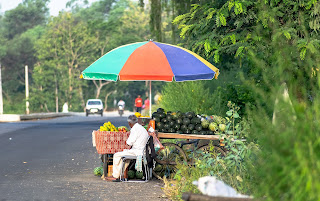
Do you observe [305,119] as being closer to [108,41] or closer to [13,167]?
[13,167]

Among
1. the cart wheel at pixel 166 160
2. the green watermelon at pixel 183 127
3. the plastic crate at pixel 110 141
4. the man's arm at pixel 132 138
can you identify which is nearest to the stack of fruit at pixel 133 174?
the cart wheel at pixel 166 160

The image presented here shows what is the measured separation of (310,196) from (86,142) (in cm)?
1896

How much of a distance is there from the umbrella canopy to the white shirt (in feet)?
4.21

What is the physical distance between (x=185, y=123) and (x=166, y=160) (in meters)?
0.86

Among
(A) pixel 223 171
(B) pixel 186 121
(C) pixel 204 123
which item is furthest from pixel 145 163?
(A) pixel 223 171

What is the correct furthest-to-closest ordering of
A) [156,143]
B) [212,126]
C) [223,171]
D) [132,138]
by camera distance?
[212,126], [156,143], [132,138], [223,171]

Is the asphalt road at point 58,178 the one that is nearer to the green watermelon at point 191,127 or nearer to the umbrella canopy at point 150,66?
the green watermelon at point 191,127

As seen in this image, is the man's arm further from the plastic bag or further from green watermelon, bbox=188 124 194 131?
green watermelon, bbox=188 124 194 131

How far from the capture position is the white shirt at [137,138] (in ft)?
38.2

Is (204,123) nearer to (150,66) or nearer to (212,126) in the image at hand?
(212,126)

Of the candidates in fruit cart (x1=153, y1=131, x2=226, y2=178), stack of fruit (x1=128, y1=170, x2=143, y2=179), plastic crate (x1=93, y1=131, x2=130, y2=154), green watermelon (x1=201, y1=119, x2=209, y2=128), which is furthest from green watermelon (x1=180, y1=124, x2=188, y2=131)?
stack of fruit (x1=128, y1=170, x2=143, y2=179)

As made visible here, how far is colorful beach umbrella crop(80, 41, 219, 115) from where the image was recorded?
41.2 feet

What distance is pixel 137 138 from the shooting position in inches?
460

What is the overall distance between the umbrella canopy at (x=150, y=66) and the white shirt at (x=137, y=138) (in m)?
1.28
